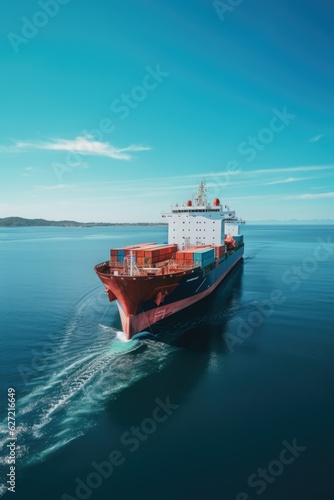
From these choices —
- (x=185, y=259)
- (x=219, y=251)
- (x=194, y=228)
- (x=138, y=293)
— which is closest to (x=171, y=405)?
(x=138, y=293)

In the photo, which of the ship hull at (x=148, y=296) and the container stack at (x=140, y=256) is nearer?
the ship hull at (x=148, y=296)

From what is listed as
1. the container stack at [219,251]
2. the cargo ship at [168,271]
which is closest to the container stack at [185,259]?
the cargo ship at [168,271]

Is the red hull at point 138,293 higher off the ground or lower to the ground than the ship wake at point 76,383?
higher

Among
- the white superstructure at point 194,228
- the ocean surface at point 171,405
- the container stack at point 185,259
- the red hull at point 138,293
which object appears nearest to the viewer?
the ocean surface at point 171,405

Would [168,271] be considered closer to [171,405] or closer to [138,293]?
[138,293]

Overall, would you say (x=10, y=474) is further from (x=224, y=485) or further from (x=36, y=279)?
(x=36, y=279)

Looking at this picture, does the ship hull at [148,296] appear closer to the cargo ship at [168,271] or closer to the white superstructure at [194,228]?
the cargo ship at [168,271]

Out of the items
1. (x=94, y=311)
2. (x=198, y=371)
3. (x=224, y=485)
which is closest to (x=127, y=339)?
(x=198, y=371)
